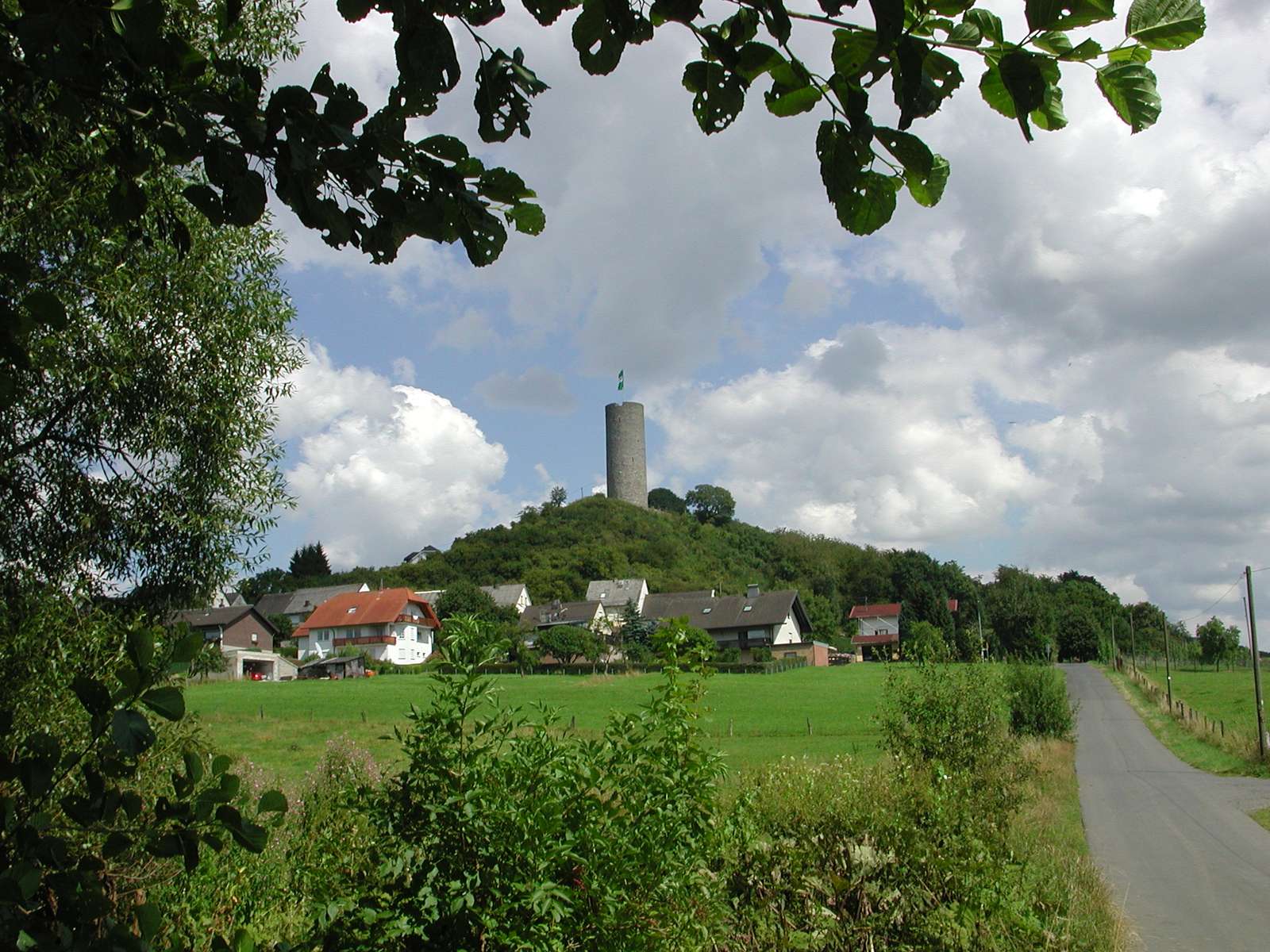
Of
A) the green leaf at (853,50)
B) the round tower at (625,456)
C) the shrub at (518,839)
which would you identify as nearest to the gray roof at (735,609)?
the round tower at (625,456)

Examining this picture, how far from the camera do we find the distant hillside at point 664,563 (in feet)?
359

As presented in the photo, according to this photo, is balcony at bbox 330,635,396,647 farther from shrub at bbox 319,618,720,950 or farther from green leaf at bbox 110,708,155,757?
green leaf at bbox 110,708,155,757

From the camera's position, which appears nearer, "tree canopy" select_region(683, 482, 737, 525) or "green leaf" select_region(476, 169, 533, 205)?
"green leaf" select_region(476, 169, 533, 205)

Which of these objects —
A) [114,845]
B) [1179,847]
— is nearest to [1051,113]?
[114,845]

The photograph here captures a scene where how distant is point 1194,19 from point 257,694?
56.4 meters

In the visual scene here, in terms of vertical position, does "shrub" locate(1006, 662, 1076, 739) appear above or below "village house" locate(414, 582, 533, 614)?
below

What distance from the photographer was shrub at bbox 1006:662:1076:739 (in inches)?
1240

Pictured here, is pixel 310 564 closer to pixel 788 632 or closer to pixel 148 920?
pixel 788 632

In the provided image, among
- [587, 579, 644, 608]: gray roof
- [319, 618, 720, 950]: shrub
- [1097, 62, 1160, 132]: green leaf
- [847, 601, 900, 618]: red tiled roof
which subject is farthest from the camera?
[847, 601, 900, 618]: red tiled roof

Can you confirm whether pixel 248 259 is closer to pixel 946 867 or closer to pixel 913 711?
pixel 946 867

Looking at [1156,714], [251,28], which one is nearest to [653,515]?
[1156,714]

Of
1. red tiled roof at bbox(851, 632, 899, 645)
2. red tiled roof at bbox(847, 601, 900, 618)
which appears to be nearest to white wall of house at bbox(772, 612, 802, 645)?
red tiled roof at bbox(851, 632, 899, 645)

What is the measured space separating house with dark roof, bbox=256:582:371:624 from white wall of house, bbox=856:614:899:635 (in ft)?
182

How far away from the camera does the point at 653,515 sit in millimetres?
126125
